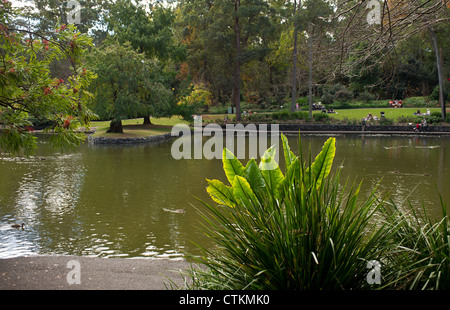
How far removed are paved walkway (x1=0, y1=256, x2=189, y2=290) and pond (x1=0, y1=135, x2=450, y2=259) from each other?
80cm

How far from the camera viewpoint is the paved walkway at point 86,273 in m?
5.10

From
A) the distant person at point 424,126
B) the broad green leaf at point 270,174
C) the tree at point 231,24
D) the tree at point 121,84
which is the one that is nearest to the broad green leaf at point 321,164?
the broad green leaf at point 270,174

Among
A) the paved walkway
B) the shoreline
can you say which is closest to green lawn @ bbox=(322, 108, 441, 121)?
the shoreline

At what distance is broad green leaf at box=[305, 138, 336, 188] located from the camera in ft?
10.5

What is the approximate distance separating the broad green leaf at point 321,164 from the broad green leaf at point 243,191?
0.43m

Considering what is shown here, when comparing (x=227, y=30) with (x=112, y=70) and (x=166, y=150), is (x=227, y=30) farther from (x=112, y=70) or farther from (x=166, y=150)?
(x=166, y=150)

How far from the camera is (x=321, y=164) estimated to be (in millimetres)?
3244

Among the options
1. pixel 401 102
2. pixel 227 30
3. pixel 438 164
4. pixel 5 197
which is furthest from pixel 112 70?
pixel 401 102

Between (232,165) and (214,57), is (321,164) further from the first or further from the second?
(214,57)

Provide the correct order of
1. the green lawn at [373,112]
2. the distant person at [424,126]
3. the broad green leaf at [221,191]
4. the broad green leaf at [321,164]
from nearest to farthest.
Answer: the broad green leaf at [321,164] < the broad green leaf at [221,191] < the distant person at [424,126] < the green lawn at [373,112]

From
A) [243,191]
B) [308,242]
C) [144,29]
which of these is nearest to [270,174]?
[243,191]

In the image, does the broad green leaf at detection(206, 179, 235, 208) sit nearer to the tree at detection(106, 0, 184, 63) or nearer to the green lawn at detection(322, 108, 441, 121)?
the tree at detection(106, 0, 184, 63)

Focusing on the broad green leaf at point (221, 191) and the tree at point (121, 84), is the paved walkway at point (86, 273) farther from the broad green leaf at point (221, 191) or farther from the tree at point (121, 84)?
the tree at point (121, 84)

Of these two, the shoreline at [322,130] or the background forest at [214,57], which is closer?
the shoreline at [322,130]
